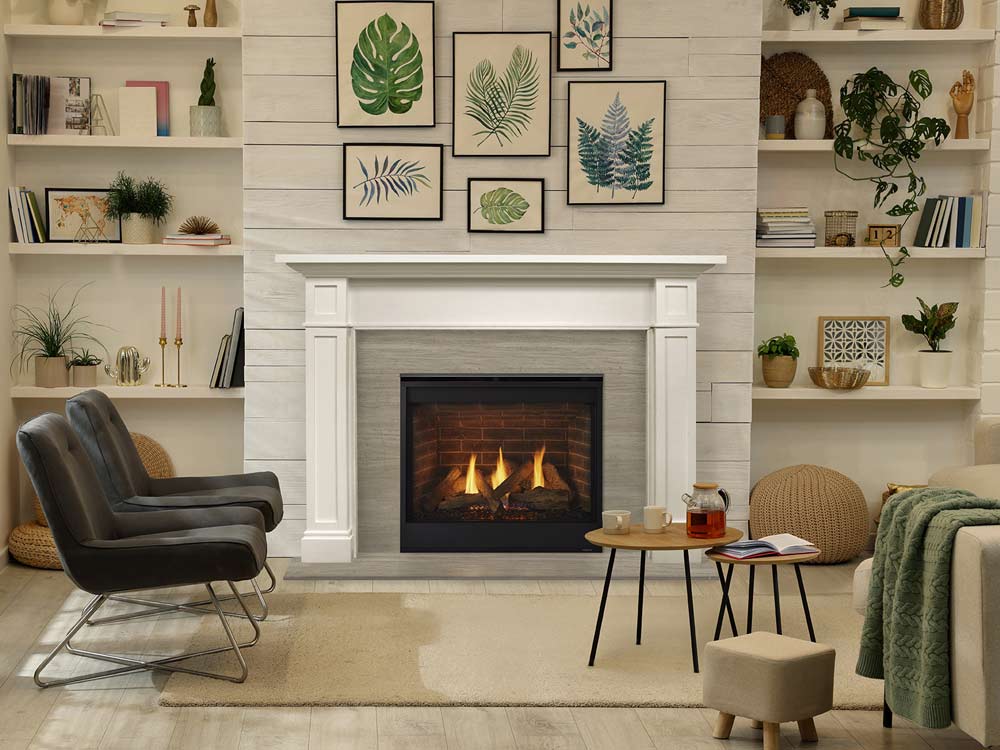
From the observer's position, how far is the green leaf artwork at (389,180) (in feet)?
17.1

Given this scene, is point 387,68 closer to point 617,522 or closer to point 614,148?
point 614,148

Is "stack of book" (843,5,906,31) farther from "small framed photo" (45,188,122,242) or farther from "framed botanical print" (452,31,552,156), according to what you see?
"small framed photo" (45,188,122,242)

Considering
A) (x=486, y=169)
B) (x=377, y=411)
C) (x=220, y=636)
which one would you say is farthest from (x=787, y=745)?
(x=486, y=169)

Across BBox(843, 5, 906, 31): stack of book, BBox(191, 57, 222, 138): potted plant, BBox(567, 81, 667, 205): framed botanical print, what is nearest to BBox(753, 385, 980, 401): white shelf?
BBox(567, 81, 667, 205): framed botanical print

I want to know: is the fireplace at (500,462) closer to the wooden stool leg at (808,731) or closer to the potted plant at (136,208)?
the potted plant at (136,208)

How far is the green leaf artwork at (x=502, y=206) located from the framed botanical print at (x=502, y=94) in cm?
18

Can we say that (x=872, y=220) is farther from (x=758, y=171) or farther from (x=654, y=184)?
(x=654, y=184)

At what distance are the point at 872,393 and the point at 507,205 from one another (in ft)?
6.38

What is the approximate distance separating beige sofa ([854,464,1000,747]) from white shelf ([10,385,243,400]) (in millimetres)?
3524

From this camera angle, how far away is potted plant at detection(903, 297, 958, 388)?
219 inches

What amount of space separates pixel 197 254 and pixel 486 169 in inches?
55.8

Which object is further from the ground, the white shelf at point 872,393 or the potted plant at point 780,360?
the potted plant at point 780,360

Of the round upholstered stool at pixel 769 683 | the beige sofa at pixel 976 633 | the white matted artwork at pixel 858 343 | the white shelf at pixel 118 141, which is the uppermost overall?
the white shelf at pixel 118 141

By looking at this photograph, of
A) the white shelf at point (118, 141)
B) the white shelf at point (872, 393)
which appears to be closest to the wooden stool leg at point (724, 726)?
the white shelf at point (872, 393)
